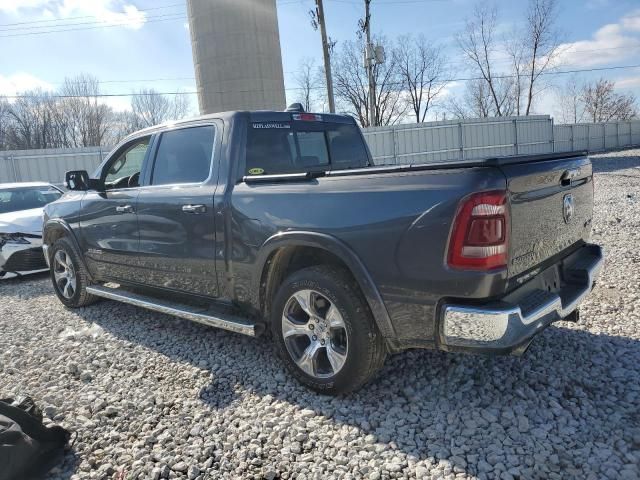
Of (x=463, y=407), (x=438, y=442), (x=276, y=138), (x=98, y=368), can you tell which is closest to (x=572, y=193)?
(x=463, y=407)

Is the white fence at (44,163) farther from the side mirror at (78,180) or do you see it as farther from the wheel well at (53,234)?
the side mirror at (78,180)

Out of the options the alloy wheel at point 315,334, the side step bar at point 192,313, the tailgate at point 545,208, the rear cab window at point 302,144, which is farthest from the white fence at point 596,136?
the alloy wheel at point 315,334

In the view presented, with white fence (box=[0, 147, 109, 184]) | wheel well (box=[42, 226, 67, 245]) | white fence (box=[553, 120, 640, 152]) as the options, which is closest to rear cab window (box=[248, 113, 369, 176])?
wheel well (box=[42, 226, 67, 245])

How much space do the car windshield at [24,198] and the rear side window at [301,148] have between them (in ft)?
20.6

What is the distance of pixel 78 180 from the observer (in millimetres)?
4863

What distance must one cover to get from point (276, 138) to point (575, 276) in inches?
93.1

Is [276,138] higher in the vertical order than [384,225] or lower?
higher

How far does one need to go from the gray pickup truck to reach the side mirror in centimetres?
8

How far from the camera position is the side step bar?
3.43 meters

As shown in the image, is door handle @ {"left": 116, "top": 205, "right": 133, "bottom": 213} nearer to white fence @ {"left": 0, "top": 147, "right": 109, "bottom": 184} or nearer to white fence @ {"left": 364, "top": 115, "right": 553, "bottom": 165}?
white fence @ {"left": 0, "top": 147, "right": 109, "bottom": 184}

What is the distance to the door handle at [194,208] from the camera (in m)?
3.61

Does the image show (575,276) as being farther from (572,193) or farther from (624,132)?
(624,132)

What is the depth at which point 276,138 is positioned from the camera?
12.6 ft

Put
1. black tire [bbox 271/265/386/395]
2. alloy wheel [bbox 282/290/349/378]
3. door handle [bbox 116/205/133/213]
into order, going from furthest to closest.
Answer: door handle [bbox 116/205/133/213] < alloy wheel [bbox 282/290/349/378] < black tire [bbox 271/265/386/395]
